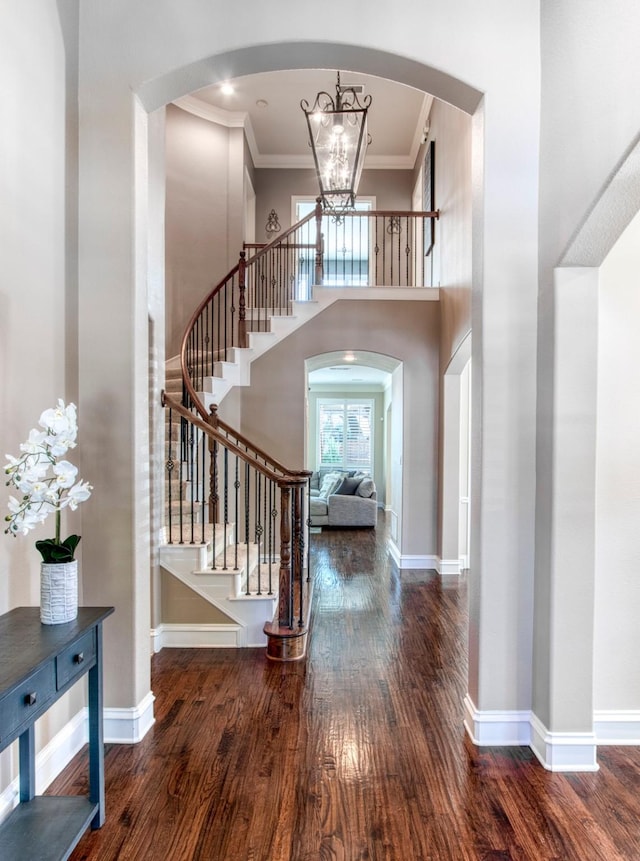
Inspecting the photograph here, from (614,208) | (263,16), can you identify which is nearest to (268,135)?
(263,16)

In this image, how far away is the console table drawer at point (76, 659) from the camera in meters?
1.67

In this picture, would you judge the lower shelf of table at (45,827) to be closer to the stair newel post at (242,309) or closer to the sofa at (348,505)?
the stair newel post at (242,309)

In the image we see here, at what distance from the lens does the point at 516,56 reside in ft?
8.04

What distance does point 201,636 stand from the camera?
11.9 ft

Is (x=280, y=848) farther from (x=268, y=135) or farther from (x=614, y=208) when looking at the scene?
(x=268, y=135)

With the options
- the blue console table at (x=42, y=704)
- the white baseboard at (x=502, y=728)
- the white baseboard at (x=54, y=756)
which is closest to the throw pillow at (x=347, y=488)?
the white baseboard at (x=502, y=728)

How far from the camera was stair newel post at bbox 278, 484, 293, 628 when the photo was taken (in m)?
3.46

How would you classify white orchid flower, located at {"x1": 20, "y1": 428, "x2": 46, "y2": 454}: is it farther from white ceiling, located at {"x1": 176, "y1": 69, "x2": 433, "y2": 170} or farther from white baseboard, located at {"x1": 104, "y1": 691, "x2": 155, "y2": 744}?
white ceiling, located at {"x1": 176, "y1": 69, "x2": 433, "y2": 170}

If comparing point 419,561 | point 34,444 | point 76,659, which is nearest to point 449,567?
point 419,561

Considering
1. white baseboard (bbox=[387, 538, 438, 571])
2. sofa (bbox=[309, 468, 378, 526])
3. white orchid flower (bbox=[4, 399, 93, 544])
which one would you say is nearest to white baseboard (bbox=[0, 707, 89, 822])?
white orchid flower (bbox=[4, 399, 93, 544])

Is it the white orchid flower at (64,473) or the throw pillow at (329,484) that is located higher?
the white orchid flower at (64,473)

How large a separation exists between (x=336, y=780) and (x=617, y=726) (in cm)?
143

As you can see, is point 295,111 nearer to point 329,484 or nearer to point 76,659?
point 329,484

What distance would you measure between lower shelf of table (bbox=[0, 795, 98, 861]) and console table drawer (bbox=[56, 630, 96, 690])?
521mm
